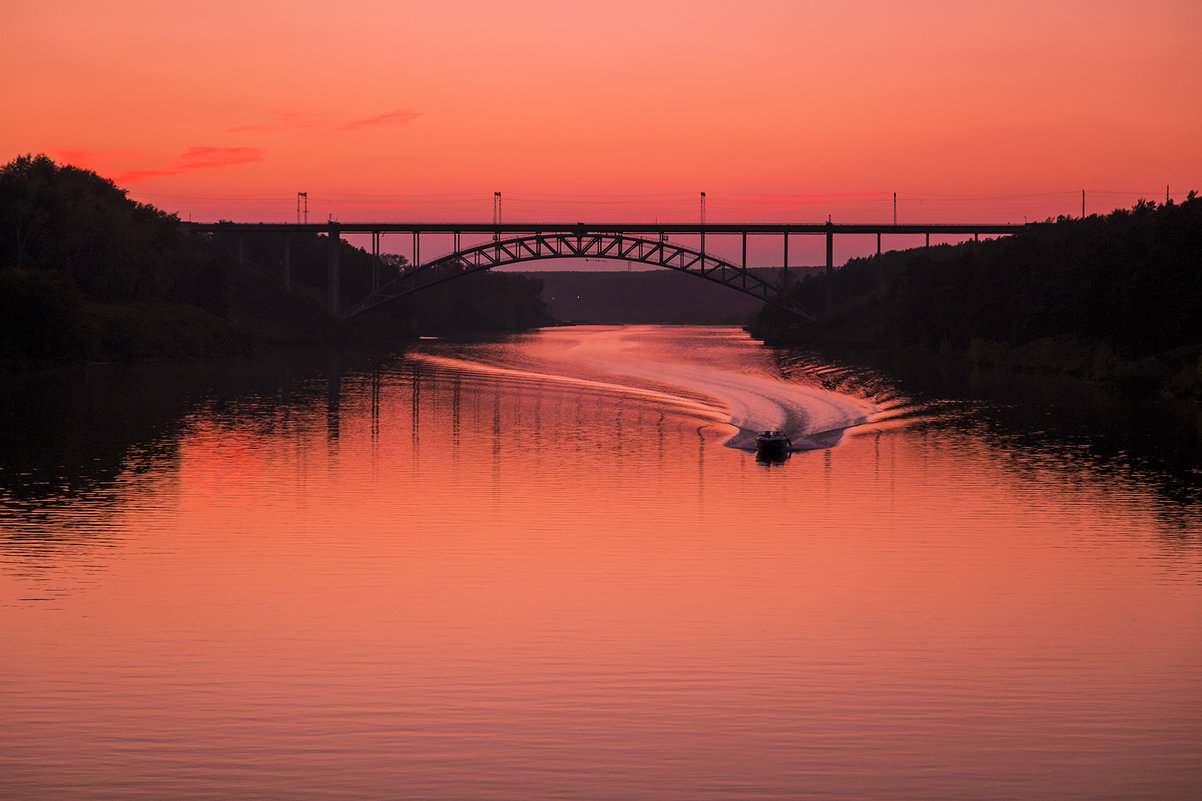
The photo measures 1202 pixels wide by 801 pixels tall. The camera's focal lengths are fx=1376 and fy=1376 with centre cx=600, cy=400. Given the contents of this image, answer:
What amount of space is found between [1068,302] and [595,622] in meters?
74.6

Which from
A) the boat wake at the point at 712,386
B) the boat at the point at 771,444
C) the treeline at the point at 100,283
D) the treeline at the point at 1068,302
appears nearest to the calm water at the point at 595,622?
the boat at the point at 771,444

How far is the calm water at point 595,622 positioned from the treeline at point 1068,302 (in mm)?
29904

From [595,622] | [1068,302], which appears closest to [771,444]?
[595,622]

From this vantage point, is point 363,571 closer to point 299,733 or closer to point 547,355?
point 299,733

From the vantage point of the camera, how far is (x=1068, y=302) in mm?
86438

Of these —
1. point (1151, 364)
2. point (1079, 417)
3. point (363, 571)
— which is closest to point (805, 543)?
point (363, 571)

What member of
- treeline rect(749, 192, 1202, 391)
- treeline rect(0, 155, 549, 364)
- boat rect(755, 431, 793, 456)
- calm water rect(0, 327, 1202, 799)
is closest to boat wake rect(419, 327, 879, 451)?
boat rect(755, 431, 793, 456)

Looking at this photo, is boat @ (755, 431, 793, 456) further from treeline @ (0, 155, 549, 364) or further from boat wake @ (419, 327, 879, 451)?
treeline @ (0, 155, 549, 364)

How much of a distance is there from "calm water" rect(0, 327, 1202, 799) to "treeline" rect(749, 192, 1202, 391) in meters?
29.9

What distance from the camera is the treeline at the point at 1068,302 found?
231 feet

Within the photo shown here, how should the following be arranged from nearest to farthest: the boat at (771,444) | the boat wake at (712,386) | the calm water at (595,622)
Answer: the calm water at (595,622), the boat at (771,444), the boat wake at (712,386)

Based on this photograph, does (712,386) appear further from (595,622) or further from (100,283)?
(595,622)

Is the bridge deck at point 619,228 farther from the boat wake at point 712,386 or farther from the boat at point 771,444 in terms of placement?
the boat at point 771,444

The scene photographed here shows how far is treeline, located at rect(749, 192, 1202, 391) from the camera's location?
7031 cm
